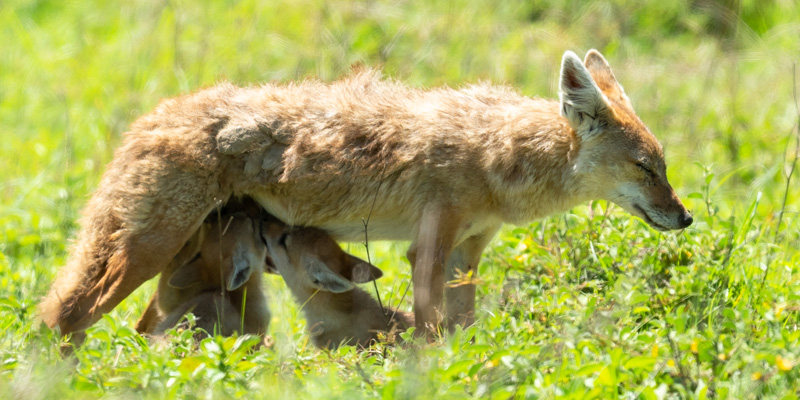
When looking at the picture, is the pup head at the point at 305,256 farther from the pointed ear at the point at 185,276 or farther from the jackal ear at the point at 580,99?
the jackal ear at the point at 580,99

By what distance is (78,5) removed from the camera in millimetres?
12469

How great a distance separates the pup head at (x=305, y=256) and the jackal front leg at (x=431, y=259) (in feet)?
1.94

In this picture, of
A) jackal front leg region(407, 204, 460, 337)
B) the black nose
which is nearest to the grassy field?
the black nose

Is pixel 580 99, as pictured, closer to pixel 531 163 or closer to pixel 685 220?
pixel 531 163

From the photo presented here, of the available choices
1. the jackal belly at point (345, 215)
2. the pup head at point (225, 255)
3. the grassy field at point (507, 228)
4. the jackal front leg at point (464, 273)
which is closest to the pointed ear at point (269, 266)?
the pup head at point (225, 255)

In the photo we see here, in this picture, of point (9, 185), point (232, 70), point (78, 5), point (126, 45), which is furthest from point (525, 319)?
point (78, 5)

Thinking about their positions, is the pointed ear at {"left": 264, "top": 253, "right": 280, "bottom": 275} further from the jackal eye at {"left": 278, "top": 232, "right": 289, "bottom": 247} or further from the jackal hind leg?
the jackal hind leg

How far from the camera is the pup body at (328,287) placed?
18.9 ft

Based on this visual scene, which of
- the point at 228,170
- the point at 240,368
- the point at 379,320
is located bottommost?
the point at 379,320

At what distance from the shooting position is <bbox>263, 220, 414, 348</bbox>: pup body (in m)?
5.75

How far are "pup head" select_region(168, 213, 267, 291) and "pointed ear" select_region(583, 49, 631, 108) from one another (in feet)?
8.74

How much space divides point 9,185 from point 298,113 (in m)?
3.86

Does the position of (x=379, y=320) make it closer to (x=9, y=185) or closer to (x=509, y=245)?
(x=509, y=245)

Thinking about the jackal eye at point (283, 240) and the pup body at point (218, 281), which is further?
the jackal eye at point (283, 240)
